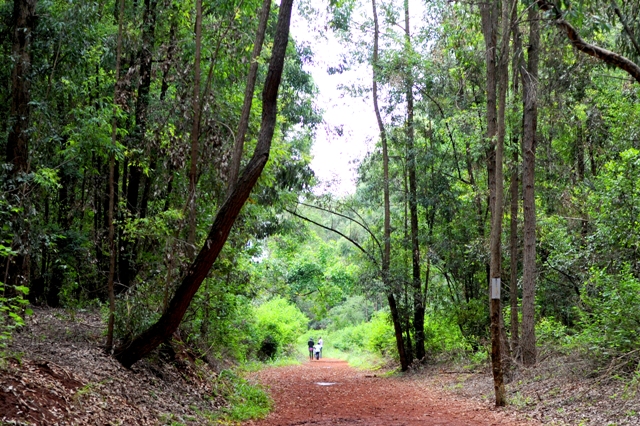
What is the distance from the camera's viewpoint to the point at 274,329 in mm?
29188

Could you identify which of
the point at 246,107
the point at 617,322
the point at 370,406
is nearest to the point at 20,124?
the point at 246,107

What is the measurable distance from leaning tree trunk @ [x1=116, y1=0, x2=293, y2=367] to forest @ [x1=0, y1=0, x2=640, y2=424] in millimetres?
35

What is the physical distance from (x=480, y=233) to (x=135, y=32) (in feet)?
42.7

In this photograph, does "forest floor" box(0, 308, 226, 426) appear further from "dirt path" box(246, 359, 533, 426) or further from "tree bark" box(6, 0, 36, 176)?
"tree bark" box(6, 0, 36, 176)

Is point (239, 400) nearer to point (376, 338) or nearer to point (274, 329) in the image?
point (376, 338)

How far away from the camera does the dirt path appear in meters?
9.41

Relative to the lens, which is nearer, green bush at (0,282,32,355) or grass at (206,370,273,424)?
green bush at (0,282,32,355)

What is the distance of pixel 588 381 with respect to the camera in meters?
10.6

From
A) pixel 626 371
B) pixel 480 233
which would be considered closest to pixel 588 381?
pixel 626 371

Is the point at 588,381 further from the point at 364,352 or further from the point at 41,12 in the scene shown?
the point at 364,352

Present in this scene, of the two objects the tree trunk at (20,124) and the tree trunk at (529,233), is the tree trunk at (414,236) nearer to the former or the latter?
the tree trunk at (529,233)

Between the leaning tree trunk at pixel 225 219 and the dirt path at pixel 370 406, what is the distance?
2.17 m

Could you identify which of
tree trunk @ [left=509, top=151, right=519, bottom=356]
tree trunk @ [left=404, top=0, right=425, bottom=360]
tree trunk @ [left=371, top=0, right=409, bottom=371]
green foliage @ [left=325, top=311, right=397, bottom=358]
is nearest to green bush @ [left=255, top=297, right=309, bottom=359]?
green foliage @ [left=325, top=311, right=397, bottom=358]

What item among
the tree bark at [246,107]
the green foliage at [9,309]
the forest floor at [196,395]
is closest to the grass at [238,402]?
the forest floor at [196,395]
